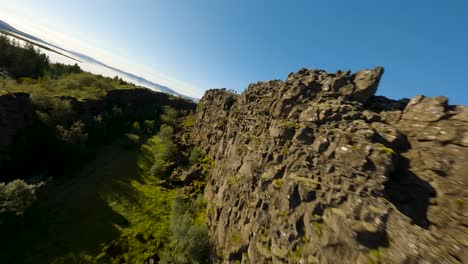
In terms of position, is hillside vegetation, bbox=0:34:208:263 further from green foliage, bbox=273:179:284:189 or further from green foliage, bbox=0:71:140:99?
green foliage, bbox=273:179:284:189

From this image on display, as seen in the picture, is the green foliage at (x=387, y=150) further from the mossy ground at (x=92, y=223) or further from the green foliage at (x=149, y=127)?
the green foliage at (x=149, y=127)

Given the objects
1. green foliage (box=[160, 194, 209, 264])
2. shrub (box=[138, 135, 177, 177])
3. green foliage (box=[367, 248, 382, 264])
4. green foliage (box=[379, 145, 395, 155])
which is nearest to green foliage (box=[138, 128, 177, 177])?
shrub (box=[138, 135, 177, 177])

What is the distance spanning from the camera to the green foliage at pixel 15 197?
93.1 ft

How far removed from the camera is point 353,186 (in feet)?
61.9

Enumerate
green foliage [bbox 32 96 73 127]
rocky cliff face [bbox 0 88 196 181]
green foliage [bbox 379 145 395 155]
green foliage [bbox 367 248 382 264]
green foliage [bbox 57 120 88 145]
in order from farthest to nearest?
green foliage [bbox 57 120 88 145] → green foliage [bbox 32 96 73 127] → rocky cliff face [bbox 0 88 196 181] → green foliage [bbox 379 145 395 155] → green foliage [bbox 367 248 382 264]

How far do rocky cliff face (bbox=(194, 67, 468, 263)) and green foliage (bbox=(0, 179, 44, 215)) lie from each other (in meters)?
27.6

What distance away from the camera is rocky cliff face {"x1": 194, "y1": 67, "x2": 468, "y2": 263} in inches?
607

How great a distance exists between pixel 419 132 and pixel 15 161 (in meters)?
63.6

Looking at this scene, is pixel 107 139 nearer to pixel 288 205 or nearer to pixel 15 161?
pixel 15 161

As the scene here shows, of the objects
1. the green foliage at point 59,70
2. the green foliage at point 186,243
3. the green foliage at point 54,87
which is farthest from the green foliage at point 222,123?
the green foliage at point 59,70

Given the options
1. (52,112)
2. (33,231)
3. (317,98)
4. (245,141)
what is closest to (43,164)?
(52,112)

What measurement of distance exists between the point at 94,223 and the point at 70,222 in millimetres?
3439

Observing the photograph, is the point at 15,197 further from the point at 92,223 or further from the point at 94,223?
the point at 94,223

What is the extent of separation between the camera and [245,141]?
40.2m
